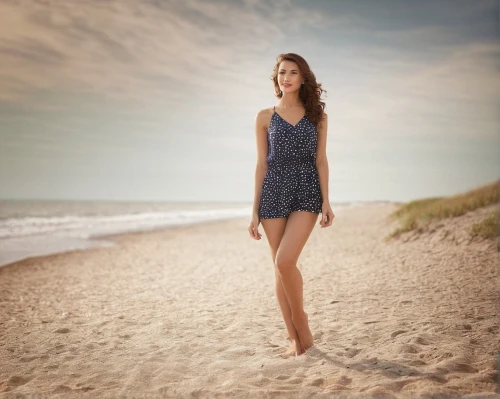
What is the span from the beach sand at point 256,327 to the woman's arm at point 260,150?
1415mm

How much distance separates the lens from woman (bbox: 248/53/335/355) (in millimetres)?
3236

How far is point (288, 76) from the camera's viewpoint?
3.31m

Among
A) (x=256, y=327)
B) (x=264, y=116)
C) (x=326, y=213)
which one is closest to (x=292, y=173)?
(x=326, y=213)

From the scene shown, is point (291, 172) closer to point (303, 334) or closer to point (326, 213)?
point (326, 213)

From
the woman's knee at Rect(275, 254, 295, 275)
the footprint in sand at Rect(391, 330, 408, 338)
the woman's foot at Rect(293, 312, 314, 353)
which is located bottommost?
the footprint in sand at Rect(391, 330, 408, 338)

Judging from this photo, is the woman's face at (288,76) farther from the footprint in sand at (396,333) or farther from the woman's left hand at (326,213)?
the footprint in sand at (396,333)

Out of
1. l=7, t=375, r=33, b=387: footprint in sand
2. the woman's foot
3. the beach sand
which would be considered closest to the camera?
the beach sand

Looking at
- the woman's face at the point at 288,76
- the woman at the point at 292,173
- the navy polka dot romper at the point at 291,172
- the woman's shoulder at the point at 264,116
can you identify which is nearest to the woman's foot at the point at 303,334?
the woman at the point at 292,173

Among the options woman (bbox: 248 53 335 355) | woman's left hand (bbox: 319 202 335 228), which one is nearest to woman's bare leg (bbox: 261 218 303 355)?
woman (bbox: 248 53 335 355)

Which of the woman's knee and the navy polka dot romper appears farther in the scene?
the navy polka dot romper

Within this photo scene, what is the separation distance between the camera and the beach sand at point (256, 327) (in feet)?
9.17

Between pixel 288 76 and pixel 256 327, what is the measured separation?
2656mm

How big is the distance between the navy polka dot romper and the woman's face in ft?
0.89

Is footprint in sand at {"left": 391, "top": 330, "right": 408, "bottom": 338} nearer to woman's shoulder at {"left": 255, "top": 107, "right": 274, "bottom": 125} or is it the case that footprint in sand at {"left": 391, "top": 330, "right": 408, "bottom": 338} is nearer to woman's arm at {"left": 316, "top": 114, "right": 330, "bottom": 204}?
woman's arm at {"left": 316, "top": 114, "right": 330, "bottom": 204}
